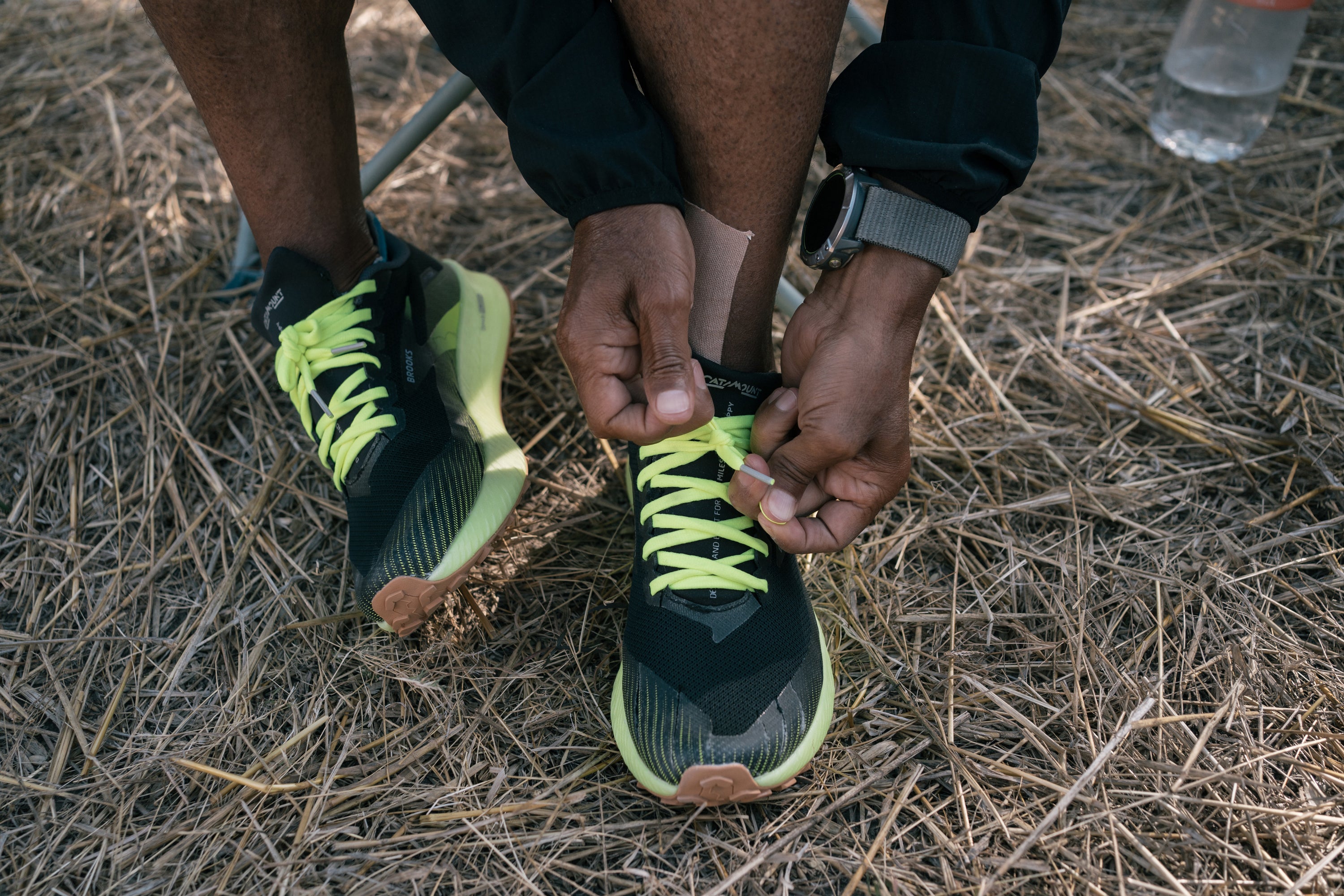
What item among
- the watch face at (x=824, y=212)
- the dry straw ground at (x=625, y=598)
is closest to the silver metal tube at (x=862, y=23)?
the dry straw ground at (x=625, y=598)

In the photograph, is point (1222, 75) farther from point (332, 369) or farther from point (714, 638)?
point (332, 369)

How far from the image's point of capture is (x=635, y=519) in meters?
1.15

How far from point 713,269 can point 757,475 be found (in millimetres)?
249

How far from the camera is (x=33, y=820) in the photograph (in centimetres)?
96

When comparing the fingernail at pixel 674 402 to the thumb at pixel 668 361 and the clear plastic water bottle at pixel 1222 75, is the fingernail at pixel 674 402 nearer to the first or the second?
the thumb at pixel 668 361

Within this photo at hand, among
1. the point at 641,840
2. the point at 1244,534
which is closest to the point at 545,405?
the point at 641,840

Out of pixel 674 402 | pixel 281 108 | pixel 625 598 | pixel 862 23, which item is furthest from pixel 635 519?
pixel 862 23

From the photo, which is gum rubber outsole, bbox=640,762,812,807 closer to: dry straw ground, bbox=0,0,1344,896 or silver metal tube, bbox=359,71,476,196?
dry straw ground, bbox=0,0,1344,896

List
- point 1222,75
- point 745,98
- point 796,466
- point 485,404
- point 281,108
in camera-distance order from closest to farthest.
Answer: point 745,98
point 796,466
point 281,108
point 485,404
point 1222,75

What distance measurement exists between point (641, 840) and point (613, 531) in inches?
17.9

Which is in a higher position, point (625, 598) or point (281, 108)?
point (281, 108)

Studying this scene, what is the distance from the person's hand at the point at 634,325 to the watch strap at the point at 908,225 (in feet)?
0.66

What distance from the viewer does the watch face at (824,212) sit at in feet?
3.05

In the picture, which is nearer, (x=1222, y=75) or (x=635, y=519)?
(x=635, y=519)
